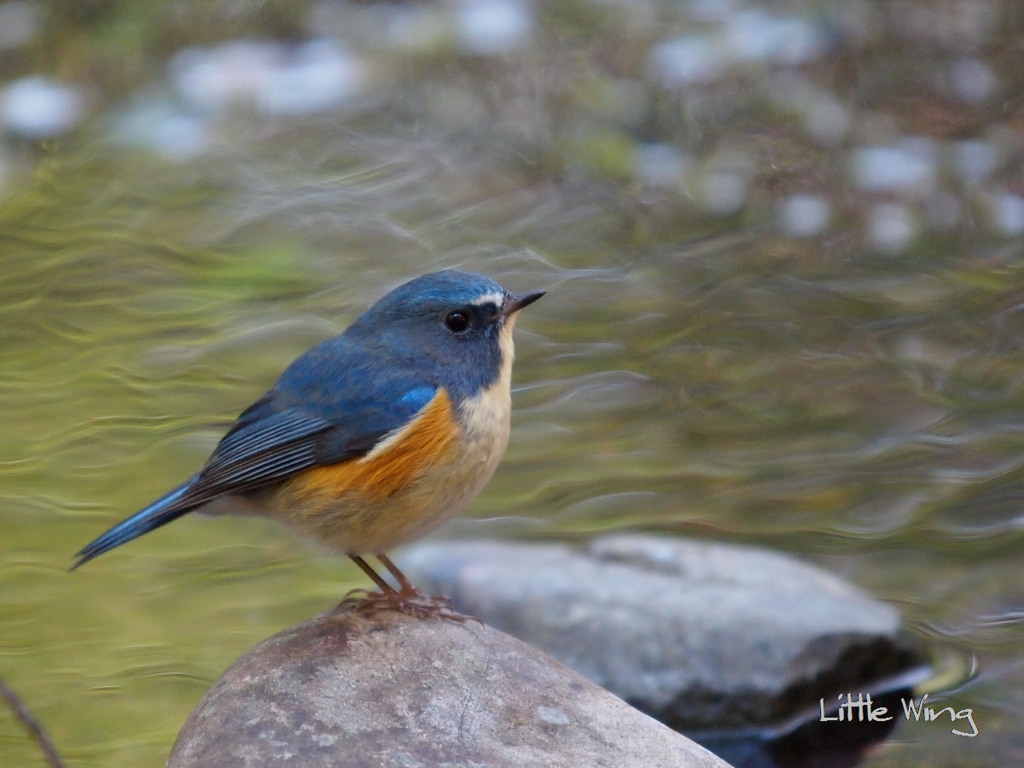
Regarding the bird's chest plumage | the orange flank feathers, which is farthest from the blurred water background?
the orange flank feathers

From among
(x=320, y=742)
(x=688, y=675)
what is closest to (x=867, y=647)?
(x=688, y=675)

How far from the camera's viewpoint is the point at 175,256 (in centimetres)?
881

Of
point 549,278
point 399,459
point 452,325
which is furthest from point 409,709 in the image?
point 549,278

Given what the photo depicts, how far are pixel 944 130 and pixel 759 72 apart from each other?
146 cm

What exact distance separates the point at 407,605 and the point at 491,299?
0.95 metres

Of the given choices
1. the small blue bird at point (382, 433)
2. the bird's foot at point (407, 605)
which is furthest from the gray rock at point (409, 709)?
the small blue bird at point (382, 433)

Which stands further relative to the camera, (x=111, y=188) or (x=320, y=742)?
(x=111, y=188)

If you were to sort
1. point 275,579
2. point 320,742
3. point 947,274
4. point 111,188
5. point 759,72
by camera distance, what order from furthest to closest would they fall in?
1. point 759,72
2. point 111,188
3. point 947,274
4. point 275,579
5. point 320,742

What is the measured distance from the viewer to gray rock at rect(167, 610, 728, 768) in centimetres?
361

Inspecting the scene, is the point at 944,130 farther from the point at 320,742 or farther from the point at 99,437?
the point at 320,742

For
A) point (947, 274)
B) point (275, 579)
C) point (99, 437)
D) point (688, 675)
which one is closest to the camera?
point (688, 675)

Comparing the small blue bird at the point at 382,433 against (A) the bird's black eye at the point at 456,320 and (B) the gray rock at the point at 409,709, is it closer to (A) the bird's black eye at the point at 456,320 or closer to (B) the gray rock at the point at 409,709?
(A) the bird's black eye at the point at 456,320

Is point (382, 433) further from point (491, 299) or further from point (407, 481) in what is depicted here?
point (491, 299)

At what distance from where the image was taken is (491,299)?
4172mm
